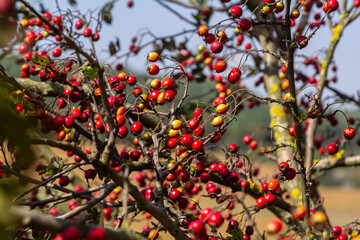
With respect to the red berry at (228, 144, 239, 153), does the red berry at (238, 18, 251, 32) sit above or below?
above

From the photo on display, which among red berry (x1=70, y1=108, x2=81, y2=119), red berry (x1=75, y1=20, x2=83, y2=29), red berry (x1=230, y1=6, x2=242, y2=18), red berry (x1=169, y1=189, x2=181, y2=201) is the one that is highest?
red berry (x1=75, y1=20, x2=83, y2=29)

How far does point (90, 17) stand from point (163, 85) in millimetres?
1421

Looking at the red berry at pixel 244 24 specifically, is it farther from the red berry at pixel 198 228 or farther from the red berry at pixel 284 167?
the red berry at pixel 198 228

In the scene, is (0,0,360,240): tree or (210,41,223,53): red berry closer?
(0,0,360,240): tree

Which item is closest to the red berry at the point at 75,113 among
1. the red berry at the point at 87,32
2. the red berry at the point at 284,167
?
the red berry at the point at 284,167

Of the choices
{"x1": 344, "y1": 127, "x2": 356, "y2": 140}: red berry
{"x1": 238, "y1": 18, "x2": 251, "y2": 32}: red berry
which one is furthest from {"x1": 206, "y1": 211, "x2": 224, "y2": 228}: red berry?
{"x1": 344, "y1": 127, "x2": 356, "y2": 140}: red berry

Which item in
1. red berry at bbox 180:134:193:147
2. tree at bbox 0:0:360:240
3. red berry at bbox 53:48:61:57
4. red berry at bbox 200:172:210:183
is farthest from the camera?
red berry at bbox 53:48:61:57

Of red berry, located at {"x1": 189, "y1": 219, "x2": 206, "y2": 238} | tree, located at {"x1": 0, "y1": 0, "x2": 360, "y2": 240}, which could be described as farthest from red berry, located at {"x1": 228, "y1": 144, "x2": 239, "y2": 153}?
red berry, located at {"x1": 189, "y1": 219, "x2": 206, "y2": 238}

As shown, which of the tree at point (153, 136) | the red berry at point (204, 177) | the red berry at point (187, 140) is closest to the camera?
the tree at point (153, 136)

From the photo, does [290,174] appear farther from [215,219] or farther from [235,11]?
[235,11]

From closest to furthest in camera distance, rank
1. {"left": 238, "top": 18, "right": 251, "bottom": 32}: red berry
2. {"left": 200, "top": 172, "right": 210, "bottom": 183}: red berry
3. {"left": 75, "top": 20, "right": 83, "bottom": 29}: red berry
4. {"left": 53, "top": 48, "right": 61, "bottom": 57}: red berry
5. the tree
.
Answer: the tree < {"left": 238, "top": 18, "right": 251, "bottom": 32}: red berry < {"left": 200, "top": 172, "right": 210, "bottom": 183}: red berry < {"left": 53, "top": 48, "right": 61, "bottom": 57}: red berry < {"left": 75, "top": 20, "right": 83, "bottom": 29}: red berry

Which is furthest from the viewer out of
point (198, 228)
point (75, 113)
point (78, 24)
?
point (78, 24)

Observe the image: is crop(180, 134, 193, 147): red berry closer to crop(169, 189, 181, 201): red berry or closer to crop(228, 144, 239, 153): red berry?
crop(169, 189, 181, 201): red berry

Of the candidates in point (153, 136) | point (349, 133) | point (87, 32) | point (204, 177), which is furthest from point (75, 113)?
point (349, 133)
